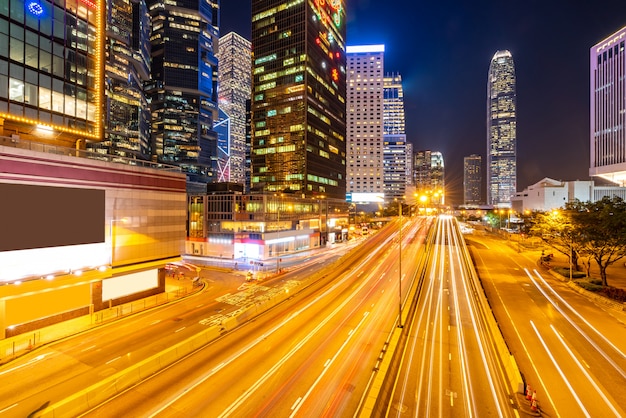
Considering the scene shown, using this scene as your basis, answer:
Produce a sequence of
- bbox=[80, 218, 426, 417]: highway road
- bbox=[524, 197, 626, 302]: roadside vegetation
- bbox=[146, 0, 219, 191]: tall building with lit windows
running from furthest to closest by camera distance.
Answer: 1. bbox=[146, 0, 219, 191]: tall building with lit windows
2. bbox=[524, 197, 626, 302]: roadside vegetation
3. bbox=[80, 218, 426, 417]: highway road

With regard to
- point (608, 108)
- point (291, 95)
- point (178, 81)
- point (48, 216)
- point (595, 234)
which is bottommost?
point (595, 234)

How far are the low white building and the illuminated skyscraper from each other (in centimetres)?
17534

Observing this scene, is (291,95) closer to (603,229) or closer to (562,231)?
(562,231)

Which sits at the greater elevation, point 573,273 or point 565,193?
point 565,193

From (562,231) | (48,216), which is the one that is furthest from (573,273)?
(48,216)

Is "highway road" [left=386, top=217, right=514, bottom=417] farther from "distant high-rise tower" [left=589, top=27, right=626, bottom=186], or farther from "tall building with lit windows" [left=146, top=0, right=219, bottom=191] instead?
"tall building with lit windows" [left=146, top=0, right=219, bottom=191]

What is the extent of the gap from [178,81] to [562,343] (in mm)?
191898

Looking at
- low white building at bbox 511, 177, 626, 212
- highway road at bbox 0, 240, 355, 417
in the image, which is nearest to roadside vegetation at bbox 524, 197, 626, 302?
highway road at bbox 0, 240, 355, 417

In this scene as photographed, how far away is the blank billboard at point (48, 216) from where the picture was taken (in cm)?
2426

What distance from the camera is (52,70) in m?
31.0

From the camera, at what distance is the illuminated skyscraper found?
130000mm

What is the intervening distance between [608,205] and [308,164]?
83.6 meters

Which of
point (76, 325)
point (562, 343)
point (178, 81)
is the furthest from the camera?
point (178, 81)

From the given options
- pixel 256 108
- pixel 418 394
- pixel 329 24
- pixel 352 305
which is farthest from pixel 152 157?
pixel 418 394
